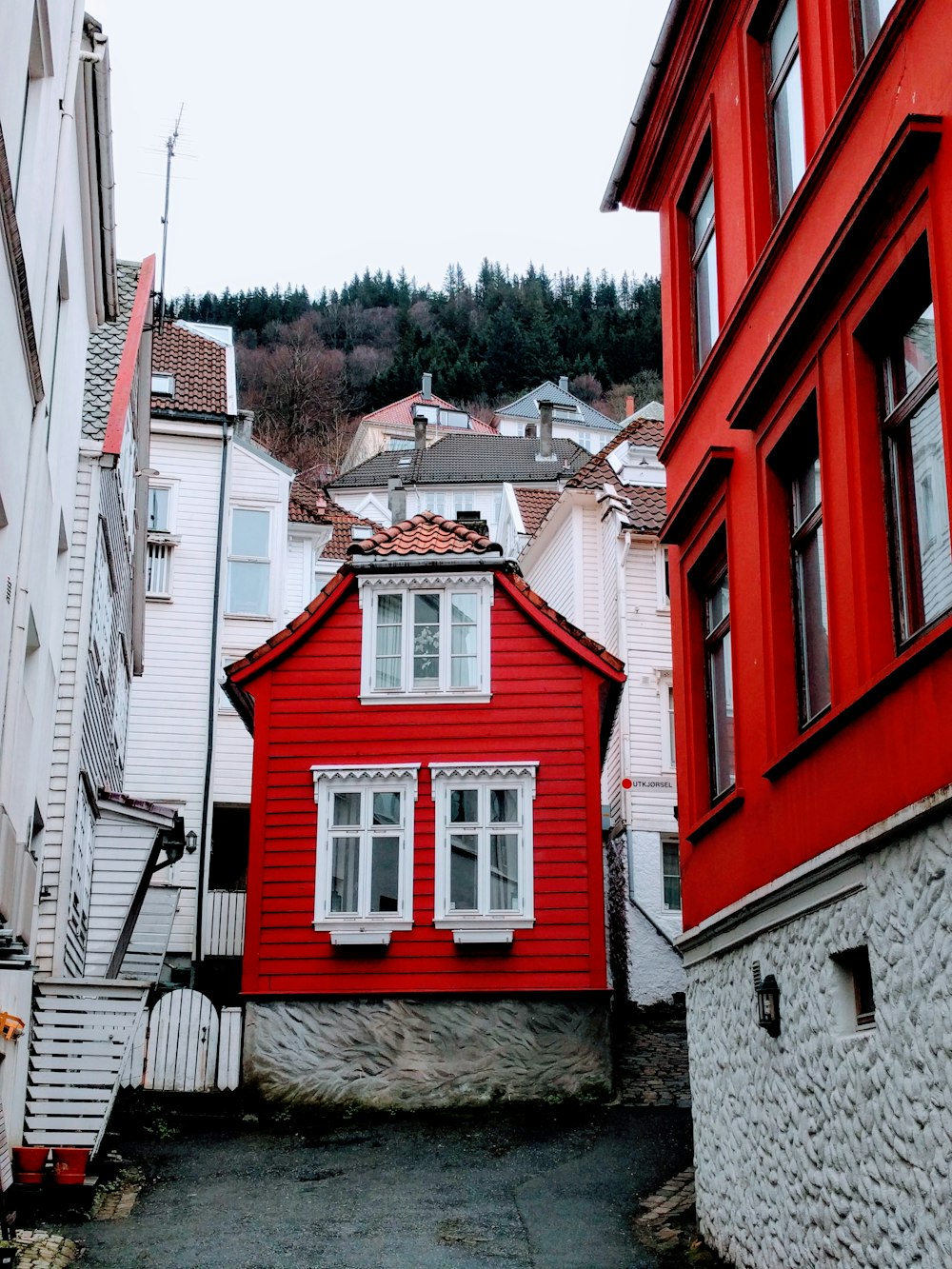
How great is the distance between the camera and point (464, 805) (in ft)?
63.1

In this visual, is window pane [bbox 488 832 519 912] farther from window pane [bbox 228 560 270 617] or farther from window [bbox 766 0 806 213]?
window pane [bbox 228 560 270 617]

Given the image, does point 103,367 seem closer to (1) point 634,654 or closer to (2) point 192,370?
(2) point 192,370

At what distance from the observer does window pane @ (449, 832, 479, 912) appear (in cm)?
1877

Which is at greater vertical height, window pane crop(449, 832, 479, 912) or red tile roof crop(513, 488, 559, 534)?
red tile roof crop(513, 488, 559, 534)

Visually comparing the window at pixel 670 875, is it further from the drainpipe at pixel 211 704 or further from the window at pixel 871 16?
the window at pixel 871 16

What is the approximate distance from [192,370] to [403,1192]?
19.5m

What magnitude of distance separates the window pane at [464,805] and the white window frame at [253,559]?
10.4m

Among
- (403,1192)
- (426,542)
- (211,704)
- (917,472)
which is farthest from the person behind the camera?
(211,704)

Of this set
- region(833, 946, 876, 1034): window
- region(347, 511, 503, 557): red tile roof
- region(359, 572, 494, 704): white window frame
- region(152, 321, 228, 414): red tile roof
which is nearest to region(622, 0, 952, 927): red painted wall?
region(833, 946, 876, 1034): window

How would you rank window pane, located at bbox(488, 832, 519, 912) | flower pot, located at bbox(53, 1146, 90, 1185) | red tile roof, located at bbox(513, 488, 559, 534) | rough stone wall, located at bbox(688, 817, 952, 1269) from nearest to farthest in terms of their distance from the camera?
rough stone wall, located at bbox(688, 817, 952, 1269) → flower pot, located at bbox(53, 1146, 90, 1185) → window pane, located at bbox(488, 832, 519, 912) → red tile roof, located at bbox(513, 488, 559, 534)

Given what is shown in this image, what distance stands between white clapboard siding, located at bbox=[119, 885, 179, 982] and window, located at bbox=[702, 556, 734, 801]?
8893 millimetres

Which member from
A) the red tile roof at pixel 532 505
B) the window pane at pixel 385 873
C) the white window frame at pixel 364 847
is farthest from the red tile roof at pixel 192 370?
the window pane at pixel 385 873

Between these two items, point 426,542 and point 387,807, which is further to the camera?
point 426,542

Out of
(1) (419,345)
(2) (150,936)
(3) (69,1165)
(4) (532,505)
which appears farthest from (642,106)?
(1) (419,345)
